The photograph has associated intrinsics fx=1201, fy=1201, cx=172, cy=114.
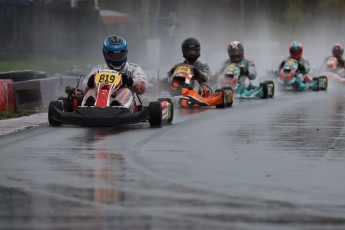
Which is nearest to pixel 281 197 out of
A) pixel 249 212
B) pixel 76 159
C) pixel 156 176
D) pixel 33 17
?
pixel 249 212

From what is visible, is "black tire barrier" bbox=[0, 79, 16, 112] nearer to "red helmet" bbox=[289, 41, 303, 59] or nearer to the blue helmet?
the blue helmet

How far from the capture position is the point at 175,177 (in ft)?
36.4

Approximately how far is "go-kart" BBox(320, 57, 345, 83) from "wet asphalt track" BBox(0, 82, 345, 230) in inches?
896

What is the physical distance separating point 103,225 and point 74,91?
10.2 meters

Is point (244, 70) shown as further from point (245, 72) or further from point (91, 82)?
point (91, 82)

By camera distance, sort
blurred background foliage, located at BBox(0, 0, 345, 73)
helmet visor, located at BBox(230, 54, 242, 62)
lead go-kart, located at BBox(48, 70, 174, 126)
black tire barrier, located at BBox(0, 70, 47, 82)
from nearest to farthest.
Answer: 1. lead go-kart, located at BBox(48, 70, 174, 126)
2. black tire barrier, located at BBox(0, 70, 47, 82)
3. helmet visor, located at BBox(230, 54, 242, 62)
4. blurred background foliage, located at BBox(0, 0, 345, 73)

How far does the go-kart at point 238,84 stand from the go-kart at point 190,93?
4.52 m

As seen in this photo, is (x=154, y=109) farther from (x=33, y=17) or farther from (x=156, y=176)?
(x=33, y=17)

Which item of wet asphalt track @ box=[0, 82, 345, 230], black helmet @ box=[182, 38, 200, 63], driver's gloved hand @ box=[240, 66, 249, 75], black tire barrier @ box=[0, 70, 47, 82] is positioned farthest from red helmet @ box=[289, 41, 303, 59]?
wet asphalt track @ box=[0, 82, 345, 230]

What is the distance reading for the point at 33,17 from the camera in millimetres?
44750

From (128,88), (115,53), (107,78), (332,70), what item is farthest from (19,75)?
(332,70)

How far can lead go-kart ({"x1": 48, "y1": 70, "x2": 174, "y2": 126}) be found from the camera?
1709 centimetres

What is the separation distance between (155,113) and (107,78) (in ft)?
2.93

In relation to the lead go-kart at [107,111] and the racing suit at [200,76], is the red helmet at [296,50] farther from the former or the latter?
the lead go-kart at [107,111]
